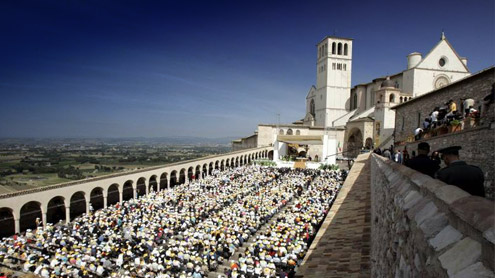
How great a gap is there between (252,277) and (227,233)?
4.04 m

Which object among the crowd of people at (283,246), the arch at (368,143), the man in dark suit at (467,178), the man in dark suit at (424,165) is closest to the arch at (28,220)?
the crowd of people at (283,246)

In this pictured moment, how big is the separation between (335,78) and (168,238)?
4831cm

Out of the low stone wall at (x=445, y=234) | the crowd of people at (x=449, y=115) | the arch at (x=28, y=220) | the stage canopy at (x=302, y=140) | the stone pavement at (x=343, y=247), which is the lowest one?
the arch at (x=28, y=220)

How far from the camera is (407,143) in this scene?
63.0ft

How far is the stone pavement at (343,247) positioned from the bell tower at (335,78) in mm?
45342

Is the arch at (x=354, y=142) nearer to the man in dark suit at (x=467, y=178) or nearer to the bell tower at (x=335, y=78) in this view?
the bell tower at (x=335, y=78)

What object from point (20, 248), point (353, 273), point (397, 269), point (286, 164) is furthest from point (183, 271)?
point (286, 164)

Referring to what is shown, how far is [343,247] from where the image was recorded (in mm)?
7648

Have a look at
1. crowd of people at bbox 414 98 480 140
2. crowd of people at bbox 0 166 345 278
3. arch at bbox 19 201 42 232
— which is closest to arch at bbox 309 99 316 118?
crowd of people at bbox 0 166 345 278

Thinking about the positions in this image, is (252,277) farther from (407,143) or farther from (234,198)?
(407,143)

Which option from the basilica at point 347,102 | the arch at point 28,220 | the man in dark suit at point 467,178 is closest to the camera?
the man in dark suit at point 467,178

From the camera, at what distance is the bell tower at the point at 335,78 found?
179ft

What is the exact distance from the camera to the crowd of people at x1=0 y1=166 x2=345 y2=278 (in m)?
10.9

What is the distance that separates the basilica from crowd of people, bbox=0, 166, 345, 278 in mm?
23357
